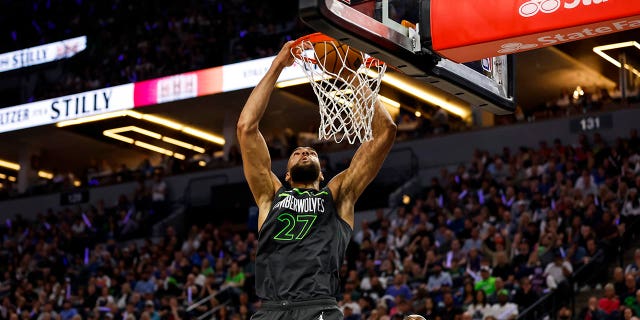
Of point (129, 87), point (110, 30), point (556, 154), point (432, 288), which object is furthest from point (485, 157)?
point (110, 30)

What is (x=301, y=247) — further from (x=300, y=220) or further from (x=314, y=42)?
(x=314, y=42)

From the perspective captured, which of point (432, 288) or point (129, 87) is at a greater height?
point (129, 87)

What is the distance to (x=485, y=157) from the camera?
62.4 feet

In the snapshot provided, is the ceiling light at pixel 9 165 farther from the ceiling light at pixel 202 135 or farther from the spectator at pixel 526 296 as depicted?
the spectator at pixel 526 296

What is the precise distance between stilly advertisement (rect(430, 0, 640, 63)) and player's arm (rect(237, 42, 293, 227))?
3.93ft

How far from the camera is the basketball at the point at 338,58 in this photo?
6176 mm

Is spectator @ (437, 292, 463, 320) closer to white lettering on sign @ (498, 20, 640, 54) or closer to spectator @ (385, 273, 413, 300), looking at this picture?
spectator @ (385, 273, 413, 300)

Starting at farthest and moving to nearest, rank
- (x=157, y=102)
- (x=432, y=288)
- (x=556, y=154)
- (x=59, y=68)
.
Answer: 1. (x=59, y=68)
2. (x=157, y=102)
3. (x=556, y=154)
4. (x=432, y=288)

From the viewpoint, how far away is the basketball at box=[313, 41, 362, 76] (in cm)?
618

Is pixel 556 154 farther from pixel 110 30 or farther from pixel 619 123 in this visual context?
pixel 110 30

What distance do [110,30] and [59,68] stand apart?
68.2 inches

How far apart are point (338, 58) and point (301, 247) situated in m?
1.68

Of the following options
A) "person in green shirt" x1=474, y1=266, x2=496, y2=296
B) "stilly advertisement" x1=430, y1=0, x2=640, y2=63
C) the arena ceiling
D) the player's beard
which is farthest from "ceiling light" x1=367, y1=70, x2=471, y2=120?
the player's beard

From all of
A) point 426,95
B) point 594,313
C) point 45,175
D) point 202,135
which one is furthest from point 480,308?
point 45,175
